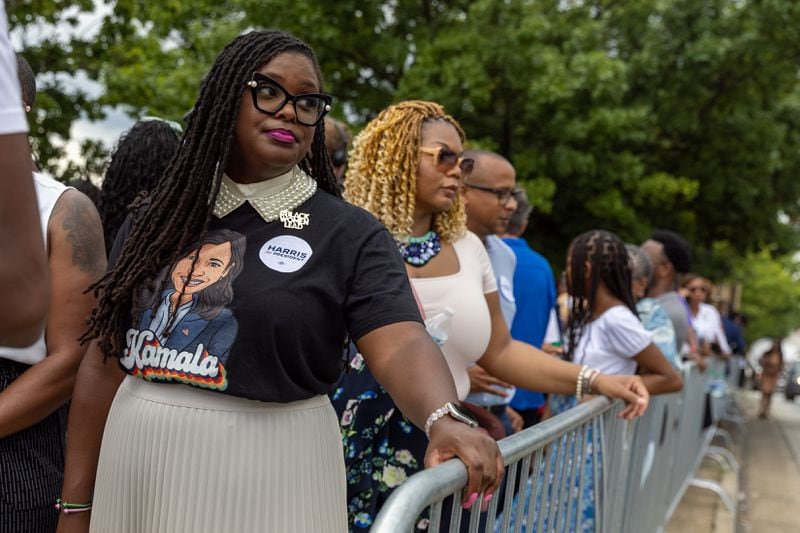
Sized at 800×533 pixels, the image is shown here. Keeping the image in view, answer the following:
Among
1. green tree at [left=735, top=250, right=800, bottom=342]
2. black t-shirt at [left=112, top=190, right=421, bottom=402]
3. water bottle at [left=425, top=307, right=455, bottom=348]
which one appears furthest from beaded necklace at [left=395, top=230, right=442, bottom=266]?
green tree at [left=735, top=250, right=800, bottom=342]

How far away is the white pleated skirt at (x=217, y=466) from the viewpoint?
180 centimetres

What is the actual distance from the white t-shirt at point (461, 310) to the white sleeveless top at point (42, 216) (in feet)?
3.56

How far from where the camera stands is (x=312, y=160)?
2.23 m

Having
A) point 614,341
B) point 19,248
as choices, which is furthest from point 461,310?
point 19,248

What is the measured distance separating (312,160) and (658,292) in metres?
5.13

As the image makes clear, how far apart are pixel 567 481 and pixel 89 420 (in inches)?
64.2

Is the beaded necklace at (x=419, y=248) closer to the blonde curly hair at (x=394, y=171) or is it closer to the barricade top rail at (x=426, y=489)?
the blonde curly hair at (x=394, y=171)

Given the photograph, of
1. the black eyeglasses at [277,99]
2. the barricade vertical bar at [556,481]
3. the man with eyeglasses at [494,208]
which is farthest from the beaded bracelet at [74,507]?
the man with eyeglasses at [494,208]

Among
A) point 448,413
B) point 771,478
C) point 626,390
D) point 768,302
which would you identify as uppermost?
point 448,413

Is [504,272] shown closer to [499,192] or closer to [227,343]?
[499,192]

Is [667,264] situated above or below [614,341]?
below

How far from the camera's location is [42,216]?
7.09ft

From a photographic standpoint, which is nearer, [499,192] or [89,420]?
[89,420]

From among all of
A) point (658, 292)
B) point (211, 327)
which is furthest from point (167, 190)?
point (658, 292)
